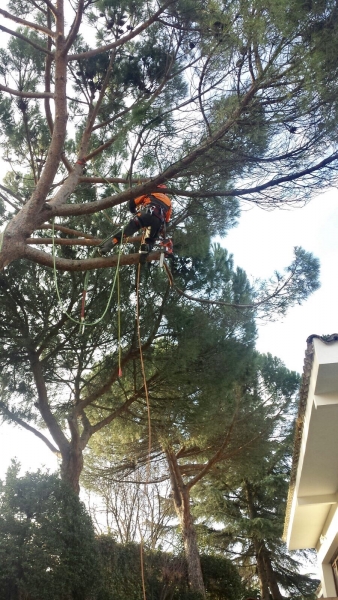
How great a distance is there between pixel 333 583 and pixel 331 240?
14.8ft

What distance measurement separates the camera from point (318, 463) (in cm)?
561

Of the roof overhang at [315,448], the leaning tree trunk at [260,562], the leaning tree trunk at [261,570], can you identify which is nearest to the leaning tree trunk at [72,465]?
the roof overhang at [315,448]

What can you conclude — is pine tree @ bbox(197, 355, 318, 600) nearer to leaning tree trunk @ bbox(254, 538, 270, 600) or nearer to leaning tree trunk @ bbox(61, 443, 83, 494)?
leaning tree trunk @ bbox(254, 538, 270, 600)

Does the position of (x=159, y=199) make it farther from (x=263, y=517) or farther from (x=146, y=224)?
(x=263, y=517)

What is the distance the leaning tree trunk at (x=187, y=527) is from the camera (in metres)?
10.5

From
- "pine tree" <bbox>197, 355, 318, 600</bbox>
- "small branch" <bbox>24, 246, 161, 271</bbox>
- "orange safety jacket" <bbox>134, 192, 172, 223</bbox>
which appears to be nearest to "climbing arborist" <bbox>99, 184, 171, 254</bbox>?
"orange safety jacket" <bbox>134, 192, 172, 223</bbox>

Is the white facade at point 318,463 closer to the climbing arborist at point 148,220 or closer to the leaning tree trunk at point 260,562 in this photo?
the climbing arborist at point 148,220

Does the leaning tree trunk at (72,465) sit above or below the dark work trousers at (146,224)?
below

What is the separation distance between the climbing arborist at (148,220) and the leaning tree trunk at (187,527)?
749 centimetres

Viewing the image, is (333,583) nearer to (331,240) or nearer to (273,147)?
(331,240)

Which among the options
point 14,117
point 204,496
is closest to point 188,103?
point 14,117

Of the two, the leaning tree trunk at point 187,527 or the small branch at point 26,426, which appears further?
the leaning tree trunk at point 187,527

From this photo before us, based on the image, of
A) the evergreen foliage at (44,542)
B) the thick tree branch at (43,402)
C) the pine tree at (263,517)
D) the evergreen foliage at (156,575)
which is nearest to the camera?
the evergreen foliage at (44,542)

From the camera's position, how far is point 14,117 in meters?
6.57
